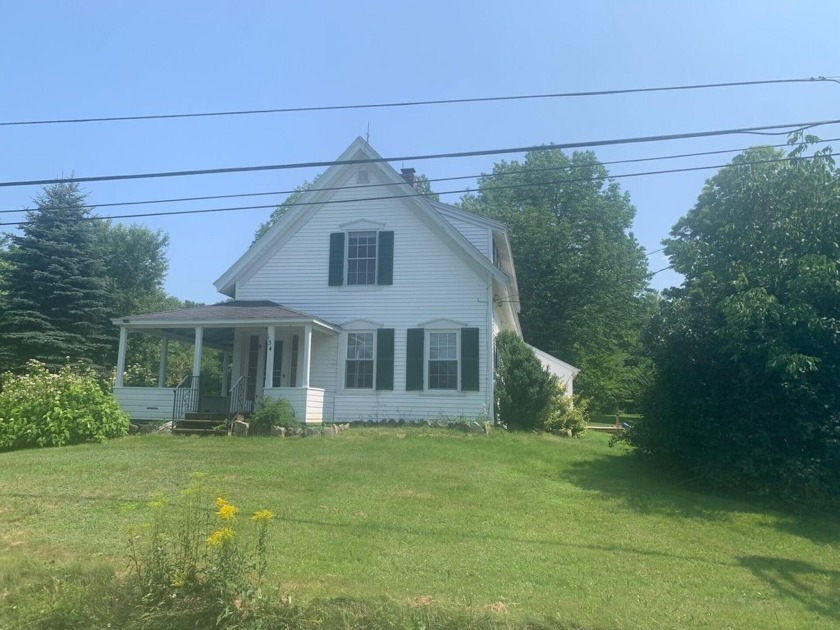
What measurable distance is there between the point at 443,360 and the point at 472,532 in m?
10.6

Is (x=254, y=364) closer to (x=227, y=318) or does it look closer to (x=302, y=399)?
(x=227, y=318)

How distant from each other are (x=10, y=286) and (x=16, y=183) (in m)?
20.5

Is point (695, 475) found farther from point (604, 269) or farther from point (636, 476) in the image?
point (604, 269)

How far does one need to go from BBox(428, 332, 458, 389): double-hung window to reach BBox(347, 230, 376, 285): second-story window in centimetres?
259

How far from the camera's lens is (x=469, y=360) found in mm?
17844

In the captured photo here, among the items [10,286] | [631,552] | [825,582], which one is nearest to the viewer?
[825,582]

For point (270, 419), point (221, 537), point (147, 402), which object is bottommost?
point (221, 537)

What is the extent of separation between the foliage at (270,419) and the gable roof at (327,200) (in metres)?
5.55

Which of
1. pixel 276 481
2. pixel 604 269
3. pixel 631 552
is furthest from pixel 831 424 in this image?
pixel 604 269

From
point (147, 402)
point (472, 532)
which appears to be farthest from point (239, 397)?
point (472, 532)

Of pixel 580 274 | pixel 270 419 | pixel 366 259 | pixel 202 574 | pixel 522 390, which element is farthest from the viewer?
pixel 580 274

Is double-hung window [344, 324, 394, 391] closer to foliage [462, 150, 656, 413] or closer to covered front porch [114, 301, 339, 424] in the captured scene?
covered front porch [114, 301, 339, 424]

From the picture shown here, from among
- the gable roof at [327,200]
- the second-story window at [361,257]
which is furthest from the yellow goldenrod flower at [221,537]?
the second-story window at [361,257]

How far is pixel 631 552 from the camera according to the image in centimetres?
723
